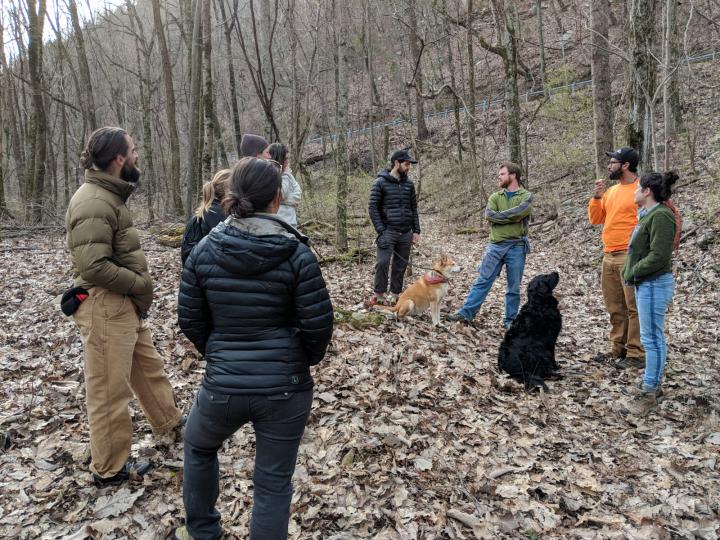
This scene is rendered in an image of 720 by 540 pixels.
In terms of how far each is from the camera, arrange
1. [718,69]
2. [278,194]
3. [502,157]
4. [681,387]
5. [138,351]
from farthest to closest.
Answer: [502,157] → [718,69] → [681,387] → [138,351] → [278,194]

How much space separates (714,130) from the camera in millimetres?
15438

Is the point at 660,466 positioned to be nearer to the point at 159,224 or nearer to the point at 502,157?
the point at 159,224

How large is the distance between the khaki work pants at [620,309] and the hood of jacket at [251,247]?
4864mm

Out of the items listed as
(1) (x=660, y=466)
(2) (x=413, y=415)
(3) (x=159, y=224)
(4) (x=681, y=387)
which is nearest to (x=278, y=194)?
Answer: (2) (x=413, y=415)

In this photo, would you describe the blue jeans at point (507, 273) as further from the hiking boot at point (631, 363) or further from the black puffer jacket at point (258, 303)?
the black puffer jacket at point (258, 303)

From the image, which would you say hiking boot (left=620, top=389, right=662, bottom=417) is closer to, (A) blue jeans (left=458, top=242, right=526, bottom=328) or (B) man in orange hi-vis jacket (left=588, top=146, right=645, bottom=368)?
(B) man in orange hi-vis jacket (left=588, top=146, right=645, bottom=368)

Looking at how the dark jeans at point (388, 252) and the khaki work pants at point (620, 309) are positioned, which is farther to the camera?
the dark jeans at point (388, 252)

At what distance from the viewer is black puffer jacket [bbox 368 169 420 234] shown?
7.50m

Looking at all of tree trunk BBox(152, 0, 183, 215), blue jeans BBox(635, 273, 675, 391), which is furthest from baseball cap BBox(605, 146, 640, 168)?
tree trunk BBox(152, 0, 183, 215)

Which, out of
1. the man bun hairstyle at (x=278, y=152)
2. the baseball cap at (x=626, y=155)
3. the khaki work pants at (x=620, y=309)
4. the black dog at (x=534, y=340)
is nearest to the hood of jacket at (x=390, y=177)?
the man bun hairstyle at (x=278, y=152)

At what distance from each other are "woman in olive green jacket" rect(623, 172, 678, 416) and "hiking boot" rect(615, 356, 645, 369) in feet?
2.66

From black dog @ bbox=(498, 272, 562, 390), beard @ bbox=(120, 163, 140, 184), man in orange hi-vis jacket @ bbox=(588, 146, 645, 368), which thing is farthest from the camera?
man in orange hi-vis jacket @ bbox=(588, 146, 645, 368)

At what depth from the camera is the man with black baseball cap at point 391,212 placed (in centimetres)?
749

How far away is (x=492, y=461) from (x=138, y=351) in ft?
10.3
